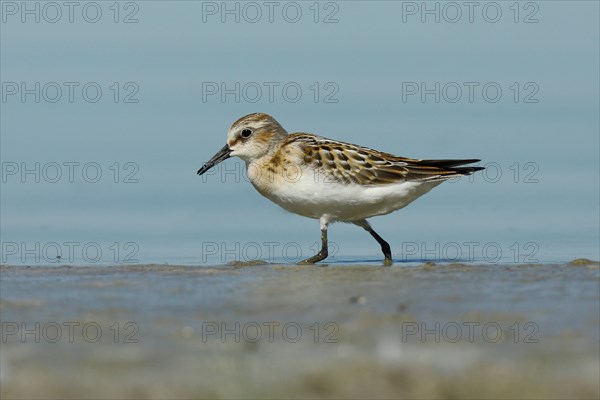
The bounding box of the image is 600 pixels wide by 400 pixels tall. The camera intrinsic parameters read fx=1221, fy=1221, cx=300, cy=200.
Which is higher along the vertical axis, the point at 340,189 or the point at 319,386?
the point at 340,189

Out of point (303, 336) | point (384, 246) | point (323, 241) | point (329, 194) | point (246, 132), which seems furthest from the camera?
point (246, 132)

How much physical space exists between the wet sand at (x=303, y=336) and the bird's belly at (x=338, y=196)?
274cm

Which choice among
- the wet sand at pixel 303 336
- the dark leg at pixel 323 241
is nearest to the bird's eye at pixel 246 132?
the dark leg at pixel 323 241

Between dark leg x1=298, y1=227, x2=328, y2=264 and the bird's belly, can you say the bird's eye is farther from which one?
dark leg x1=298, y1=227, x2=328, y2=264

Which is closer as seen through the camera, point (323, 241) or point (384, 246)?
point (323, 241)

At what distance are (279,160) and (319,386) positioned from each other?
259 inches

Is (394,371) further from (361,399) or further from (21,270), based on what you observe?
(21,270)

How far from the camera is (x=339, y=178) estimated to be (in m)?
11.8

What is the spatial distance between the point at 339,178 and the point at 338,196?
7.1 inches

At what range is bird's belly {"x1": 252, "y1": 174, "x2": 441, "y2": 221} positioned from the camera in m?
11.8

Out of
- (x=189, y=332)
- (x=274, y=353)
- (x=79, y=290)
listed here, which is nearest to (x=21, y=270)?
(x=79, y=290)

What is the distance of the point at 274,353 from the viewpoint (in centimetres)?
616

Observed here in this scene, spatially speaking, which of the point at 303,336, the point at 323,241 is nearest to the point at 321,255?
the point at 323,241

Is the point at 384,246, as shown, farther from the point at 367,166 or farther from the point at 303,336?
the point at 303,336
